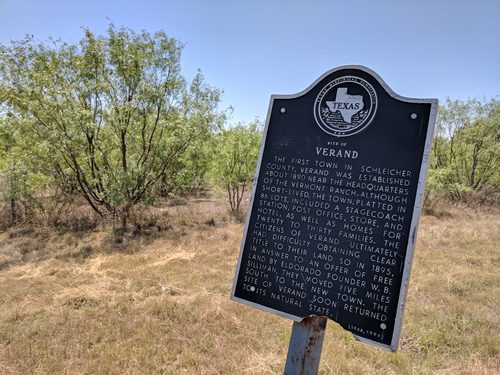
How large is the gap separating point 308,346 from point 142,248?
233 inches

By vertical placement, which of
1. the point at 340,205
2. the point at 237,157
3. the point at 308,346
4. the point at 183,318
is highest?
the point at 237,157

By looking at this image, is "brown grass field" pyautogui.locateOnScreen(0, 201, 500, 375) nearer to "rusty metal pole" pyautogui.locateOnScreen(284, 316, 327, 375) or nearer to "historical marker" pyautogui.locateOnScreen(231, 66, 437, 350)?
"rusty metal pole" pyautogui.locateOnScreen(284, 316, 327, 375)

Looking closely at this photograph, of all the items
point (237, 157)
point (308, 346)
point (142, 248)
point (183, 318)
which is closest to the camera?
point (308, 346)

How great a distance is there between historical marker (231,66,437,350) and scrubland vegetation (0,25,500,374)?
148 centimetres

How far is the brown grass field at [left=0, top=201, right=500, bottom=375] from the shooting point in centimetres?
315

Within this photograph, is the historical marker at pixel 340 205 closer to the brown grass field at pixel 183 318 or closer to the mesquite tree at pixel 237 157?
the brown grass field at pixel 183 318

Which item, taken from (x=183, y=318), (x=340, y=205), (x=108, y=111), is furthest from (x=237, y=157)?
(x=340, y=205)

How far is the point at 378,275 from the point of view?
76.8 inches

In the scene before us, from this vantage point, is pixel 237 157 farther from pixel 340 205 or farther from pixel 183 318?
pixel 340 205

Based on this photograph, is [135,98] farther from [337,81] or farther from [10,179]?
[337,81]

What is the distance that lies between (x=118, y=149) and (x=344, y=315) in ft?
27.8

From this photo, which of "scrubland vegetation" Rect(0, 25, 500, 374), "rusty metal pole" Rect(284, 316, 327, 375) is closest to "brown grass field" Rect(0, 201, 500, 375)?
"scrubland vegetation" Rect(0, 25, 500, 374)

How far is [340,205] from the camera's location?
2.14m

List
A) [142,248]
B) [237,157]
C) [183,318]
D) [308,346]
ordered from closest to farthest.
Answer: [308,346], [183,318], [142,248], [237,157]
